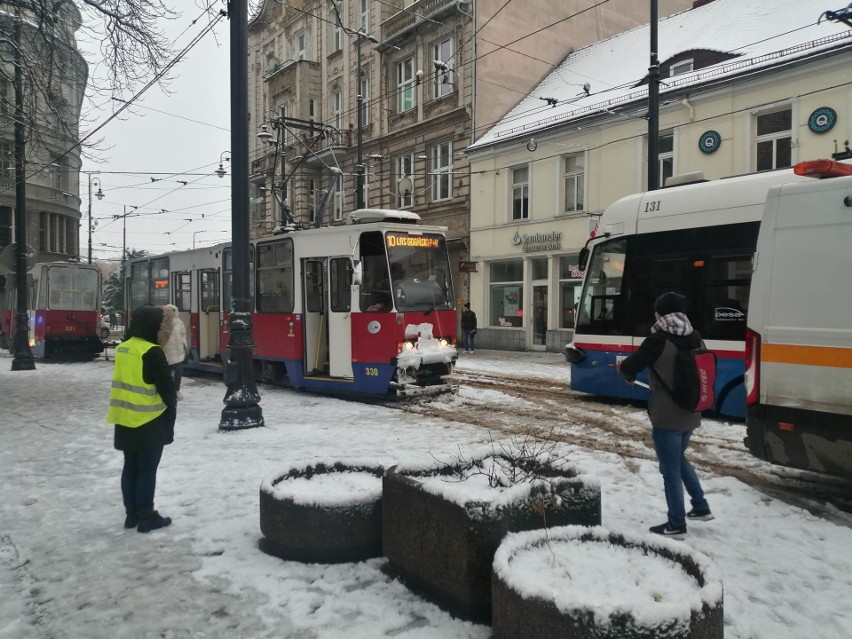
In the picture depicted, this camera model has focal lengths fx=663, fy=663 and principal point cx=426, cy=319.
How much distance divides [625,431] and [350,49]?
1126 inches

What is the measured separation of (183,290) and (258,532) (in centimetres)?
1294

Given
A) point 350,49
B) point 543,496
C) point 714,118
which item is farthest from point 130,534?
point 350,49

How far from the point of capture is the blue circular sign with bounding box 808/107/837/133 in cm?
1598

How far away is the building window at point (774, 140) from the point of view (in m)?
17.0

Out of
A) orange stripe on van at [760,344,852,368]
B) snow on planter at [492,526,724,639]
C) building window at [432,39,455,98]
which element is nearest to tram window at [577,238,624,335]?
orange stripe on van at [760,344,852,368]

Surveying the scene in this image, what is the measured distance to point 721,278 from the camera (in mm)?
9414

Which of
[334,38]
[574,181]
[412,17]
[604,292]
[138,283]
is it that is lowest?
[604,292]

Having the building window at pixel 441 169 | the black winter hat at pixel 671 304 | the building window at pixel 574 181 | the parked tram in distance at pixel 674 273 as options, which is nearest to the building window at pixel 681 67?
the building window at pixel 574 181

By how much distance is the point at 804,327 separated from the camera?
540 centimetres

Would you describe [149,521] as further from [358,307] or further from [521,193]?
[521,193]

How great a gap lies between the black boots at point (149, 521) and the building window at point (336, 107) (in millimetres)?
30883

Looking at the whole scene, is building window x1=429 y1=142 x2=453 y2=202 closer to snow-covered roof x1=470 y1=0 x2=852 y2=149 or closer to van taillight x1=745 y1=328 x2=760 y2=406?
snow-covered roof x1=470 y1=0 x2=852 y2=149

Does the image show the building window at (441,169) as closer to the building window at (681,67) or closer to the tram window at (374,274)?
the building window at (681,67)

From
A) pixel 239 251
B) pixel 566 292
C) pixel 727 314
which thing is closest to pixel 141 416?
pixel 239 251
